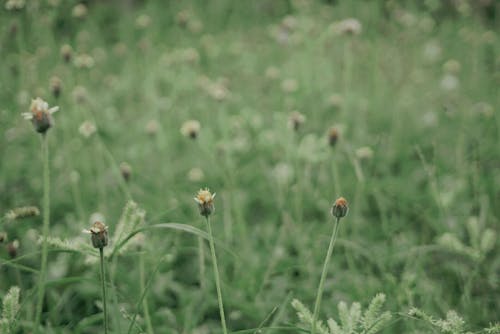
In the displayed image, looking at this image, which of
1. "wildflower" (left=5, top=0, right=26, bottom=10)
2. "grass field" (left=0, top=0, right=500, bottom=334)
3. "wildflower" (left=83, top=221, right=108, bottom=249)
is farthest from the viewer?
"wildflower" (left=5, top=0, right=26, bottom=10)

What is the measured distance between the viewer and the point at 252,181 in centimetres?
184

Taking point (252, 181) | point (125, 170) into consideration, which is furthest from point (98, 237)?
point (252, 181)

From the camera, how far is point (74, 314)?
124cm

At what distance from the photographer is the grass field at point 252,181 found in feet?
3.63

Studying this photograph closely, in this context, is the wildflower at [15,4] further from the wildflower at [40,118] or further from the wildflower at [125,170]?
the wildflower at [40,118]

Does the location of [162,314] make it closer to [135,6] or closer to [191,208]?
[191,208]

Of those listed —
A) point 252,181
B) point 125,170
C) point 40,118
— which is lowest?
point 252,181

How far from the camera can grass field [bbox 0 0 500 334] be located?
1.11 metres

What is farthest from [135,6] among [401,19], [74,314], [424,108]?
[74,314]

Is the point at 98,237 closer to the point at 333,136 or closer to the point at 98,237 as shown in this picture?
the point at 98,237

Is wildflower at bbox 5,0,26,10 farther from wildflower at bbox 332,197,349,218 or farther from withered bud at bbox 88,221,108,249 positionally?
wildflower at bbox 332,197,349,218

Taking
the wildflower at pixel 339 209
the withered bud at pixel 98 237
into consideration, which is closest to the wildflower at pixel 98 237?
the withered bud at pixel 98 237

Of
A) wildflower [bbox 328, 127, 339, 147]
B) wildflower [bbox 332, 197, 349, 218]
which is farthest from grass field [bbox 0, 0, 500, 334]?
wildflower [bbox 332, 197, 349, 218]

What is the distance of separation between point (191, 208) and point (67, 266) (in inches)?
18.1
